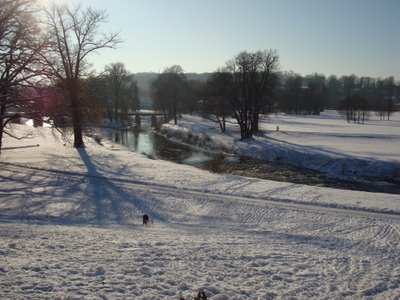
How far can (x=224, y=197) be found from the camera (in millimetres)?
17594

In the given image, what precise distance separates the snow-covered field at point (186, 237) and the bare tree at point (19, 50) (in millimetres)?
3947

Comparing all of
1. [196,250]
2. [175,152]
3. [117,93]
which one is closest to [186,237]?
[196,250]

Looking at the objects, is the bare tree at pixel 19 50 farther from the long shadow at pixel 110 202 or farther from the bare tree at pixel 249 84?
the bare tree at pixel 249 84

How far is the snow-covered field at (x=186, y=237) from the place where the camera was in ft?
23.7

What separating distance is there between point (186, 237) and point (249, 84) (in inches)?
1506

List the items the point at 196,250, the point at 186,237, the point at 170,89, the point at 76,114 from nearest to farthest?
1. the point at 196,250
2. the point at 186,237
3. the point at 76,114
4. the point at 170,89

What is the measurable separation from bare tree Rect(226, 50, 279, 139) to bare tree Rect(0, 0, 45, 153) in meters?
31.4

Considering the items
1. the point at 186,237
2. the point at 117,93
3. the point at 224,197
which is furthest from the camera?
the point at 117,93

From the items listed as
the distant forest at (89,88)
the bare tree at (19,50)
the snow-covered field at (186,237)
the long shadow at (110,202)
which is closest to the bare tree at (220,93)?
the distant forest at (89,88)

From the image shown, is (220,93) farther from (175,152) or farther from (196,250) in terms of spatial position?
(196,250)

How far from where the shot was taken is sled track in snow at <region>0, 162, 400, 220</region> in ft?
50.0

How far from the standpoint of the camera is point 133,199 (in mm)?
17203

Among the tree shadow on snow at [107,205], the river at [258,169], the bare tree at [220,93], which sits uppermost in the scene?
the bare tree at [220,93]

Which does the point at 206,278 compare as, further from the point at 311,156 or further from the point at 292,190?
the point at 311,156
